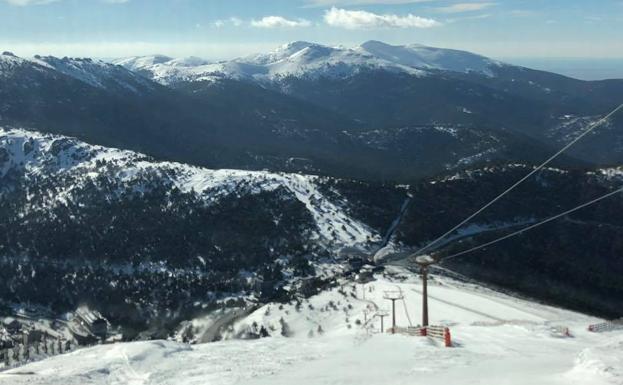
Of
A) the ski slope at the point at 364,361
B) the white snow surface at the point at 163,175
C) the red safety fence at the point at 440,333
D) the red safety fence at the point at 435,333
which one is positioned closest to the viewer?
the ski slope at the point at 364,361

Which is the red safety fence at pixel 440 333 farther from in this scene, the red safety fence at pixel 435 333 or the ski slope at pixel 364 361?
the ski slope at pixel 364 361

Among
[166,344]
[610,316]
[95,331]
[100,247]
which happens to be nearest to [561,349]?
[166,344]

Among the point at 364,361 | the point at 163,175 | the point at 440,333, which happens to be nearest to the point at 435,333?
the point at 440,333

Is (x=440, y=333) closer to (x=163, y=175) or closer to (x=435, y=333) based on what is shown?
(x=435, y=333)

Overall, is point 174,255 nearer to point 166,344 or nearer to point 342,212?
point 342,212

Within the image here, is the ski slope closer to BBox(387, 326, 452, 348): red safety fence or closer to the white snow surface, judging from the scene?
BBox(387, 326, 452, 348): red safety fence

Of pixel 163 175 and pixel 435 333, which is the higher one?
pixel 163 175

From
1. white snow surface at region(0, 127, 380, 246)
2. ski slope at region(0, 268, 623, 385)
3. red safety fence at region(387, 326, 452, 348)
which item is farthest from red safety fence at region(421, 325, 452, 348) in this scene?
white snow surface at region(0, 127, 380, 246)

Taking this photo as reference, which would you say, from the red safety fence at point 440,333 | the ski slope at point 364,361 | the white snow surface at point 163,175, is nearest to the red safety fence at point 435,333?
the red safety fence at point 440,333
